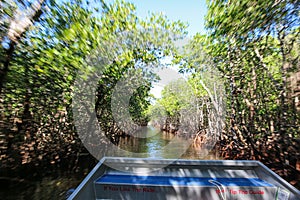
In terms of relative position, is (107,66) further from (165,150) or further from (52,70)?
(165,150)

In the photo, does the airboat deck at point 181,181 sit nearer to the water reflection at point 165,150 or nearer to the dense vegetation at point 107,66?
the dense vegetation at point 107,66

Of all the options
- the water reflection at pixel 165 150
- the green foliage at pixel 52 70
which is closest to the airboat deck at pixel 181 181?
the green foliage at pixel 52 70

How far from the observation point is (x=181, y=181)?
2.19m

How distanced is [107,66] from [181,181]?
10.9 feet

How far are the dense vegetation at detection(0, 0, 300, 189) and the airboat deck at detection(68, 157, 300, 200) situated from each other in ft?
5.88

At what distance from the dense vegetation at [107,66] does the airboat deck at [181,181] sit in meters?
1.79

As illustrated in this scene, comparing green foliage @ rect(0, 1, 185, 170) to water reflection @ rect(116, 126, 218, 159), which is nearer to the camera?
green foliage @ rect(0, 1, 185, 170)

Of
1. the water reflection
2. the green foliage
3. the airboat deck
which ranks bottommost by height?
the water reflection

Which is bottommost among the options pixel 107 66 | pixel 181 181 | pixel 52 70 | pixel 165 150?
pixel 165 150

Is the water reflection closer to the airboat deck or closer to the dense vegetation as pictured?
the dense vegetation

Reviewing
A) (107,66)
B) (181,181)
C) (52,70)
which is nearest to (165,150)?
(107,66)

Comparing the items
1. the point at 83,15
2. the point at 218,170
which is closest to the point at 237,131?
the point at 218,170

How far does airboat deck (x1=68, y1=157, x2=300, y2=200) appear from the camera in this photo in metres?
1.99

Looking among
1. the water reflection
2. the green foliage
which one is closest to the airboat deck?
the green foliage
